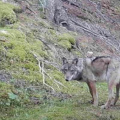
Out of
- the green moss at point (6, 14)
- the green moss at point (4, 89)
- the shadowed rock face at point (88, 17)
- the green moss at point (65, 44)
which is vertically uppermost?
the green moss at point (6, 14)

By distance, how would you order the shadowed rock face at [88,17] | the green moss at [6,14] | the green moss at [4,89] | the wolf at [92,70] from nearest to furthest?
the green moss at [4,89]
the wolf at [92,70]
the green moss at [6,14]
the shadowed rock face at [88,17]

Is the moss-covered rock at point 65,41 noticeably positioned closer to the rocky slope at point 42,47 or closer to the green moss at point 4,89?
the rocky slope at point 42,47

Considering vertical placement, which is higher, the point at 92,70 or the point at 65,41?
the point at 92,70

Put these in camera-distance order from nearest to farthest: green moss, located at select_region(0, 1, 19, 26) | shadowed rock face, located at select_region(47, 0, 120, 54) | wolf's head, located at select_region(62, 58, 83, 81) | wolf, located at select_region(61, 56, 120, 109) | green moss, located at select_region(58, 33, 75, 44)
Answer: wolf, located at select_region(61, 56, 120, 109) → wolf's head, located at select_region(62, 58, 83, 81) → green moss, located at select_region(0, 1, 19, 26) → green moss, located at select_region(58, 33, 75, 44) → shadowed rock face, located at select_region(47, 0, 120, 54)

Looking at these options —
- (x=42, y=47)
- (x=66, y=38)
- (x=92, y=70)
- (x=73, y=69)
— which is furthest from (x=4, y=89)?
(x=66, y=38)

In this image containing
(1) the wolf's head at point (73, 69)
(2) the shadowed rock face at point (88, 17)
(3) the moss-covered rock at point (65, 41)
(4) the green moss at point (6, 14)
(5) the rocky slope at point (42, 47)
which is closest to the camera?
(1) the wolf's head at point (73, 69)

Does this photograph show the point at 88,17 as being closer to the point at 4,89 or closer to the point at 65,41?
the point at 65,41

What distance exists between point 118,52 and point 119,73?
1064cm

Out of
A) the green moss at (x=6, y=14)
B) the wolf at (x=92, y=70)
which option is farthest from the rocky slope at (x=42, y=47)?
the wolf at (x=92, y=70)

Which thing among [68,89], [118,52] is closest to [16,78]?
[68,89]

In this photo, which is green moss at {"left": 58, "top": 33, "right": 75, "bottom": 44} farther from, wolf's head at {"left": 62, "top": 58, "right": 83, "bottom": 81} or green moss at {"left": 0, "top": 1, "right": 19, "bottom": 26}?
wolf's head at {"left": 62, "top": 58, "right": 83, "bottom": 81}

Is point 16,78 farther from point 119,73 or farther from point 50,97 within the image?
point 119,73

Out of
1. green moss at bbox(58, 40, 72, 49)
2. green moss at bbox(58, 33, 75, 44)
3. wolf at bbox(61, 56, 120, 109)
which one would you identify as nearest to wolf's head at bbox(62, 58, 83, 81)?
wolf at bbox(61, 56, 120, 109)

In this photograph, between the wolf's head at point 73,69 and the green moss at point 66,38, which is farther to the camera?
the green moss at point 66,38
